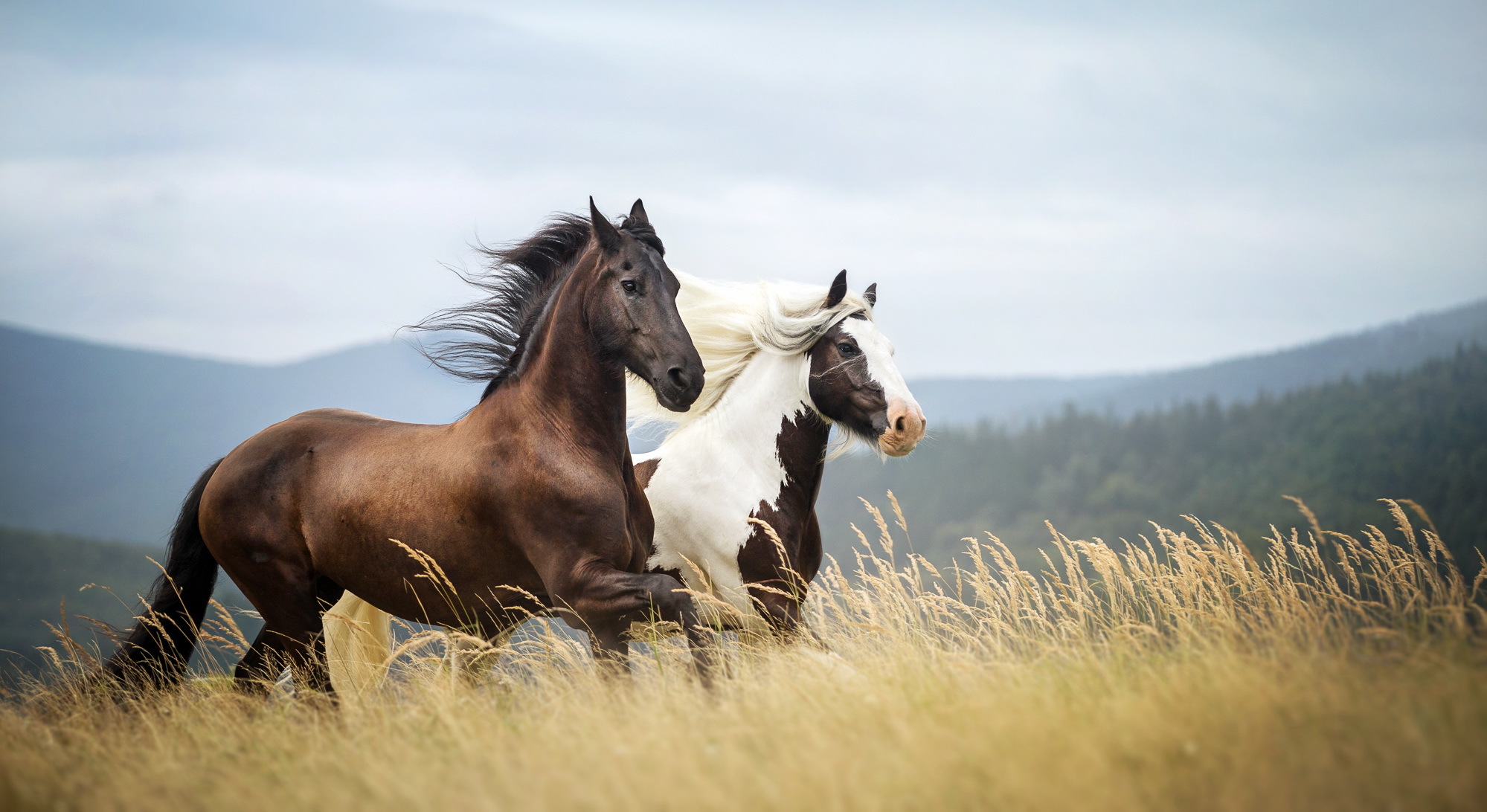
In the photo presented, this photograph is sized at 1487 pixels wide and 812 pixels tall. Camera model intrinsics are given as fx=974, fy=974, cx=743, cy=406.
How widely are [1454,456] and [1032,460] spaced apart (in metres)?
58.0


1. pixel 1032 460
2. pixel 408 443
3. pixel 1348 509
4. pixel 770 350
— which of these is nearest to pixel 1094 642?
pixel 770 350

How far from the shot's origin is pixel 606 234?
188 inches

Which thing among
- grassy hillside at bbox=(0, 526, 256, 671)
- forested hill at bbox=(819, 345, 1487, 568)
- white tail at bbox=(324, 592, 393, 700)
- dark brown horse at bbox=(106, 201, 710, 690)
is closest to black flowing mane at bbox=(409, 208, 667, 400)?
dark brown horse at bbox=(106, 201, 710, 690)

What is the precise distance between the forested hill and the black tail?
116441 millimetres

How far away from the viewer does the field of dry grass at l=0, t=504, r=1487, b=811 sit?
2631 mm

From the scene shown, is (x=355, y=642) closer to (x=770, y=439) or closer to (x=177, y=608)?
(x=177, y=608)

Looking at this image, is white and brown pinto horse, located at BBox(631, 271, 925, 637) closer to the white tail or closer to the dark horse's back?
the dark horse's back

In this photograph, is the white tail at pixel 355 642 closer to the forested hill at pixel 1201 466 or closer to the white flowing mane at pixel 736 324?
the white flowing mane at pixel 736 324

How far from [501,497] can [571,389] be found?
61cm

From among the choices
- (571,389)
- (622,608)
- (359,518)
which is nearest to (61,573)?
(359,518)

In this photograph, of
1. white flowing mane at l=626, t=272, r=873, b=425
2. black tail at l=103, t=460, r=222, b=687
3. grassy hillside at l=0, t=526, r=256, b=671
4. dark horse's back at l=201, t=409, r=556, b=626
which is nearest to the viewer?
dark horse's back at l=201, t=409, r=556, b=626

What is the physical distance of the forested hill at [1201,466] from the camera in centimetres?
12412

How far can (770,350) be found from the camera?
600 centimetres

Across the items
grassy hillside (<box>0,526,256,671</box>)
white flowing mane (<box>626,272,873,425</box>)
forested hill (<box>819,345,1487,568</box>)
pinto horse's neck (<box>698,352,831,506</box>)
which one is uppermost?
white flowing mane (<box>626,272,873,425</box>)
